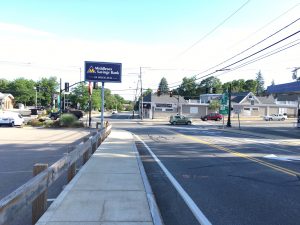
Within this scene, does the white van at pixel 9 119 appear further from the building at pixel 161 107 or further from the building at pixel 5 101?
the building at pixel 5 101

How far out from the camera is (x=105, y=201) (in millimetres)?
6902

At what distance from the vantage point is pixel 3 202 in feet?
13.0

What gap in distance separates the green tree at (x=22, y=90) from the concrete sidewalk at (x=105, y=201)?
432 feet

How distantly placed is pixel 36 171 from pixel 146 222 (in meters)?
1.94

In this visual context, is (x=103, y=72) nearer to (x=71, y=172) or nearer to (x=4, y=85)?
(x=71, y=172)

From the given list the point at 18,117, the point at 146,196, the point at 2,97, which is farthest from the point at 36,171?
the point at 2,97

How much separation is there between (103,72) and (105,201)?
1730cm

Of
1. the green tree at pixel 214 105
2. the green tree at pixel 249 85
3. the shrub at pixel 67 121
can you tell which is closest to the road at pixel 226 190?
the shrub at pixel 67 121

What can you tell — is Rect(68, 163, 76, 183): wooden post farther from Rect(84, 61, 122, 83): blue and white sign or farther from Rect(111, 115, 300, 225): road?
Rect(84, 61, 122, 83): blue and white sign

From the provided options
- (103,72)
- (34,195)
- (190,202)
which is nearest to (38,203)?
(34,195)

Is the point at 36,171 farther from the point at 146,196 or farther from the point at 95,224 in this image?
the point at 146,196

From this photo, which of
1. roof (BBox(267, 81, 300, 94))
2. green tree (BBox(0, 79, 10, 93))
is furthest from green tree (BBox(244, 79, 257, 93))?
roof (BBox(267, 81, 300, 94))

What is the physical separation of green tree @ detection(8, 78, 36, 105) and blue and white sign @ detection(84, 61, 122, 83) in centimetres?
11748

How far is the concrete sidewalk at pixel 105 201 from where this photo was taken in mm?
5734
